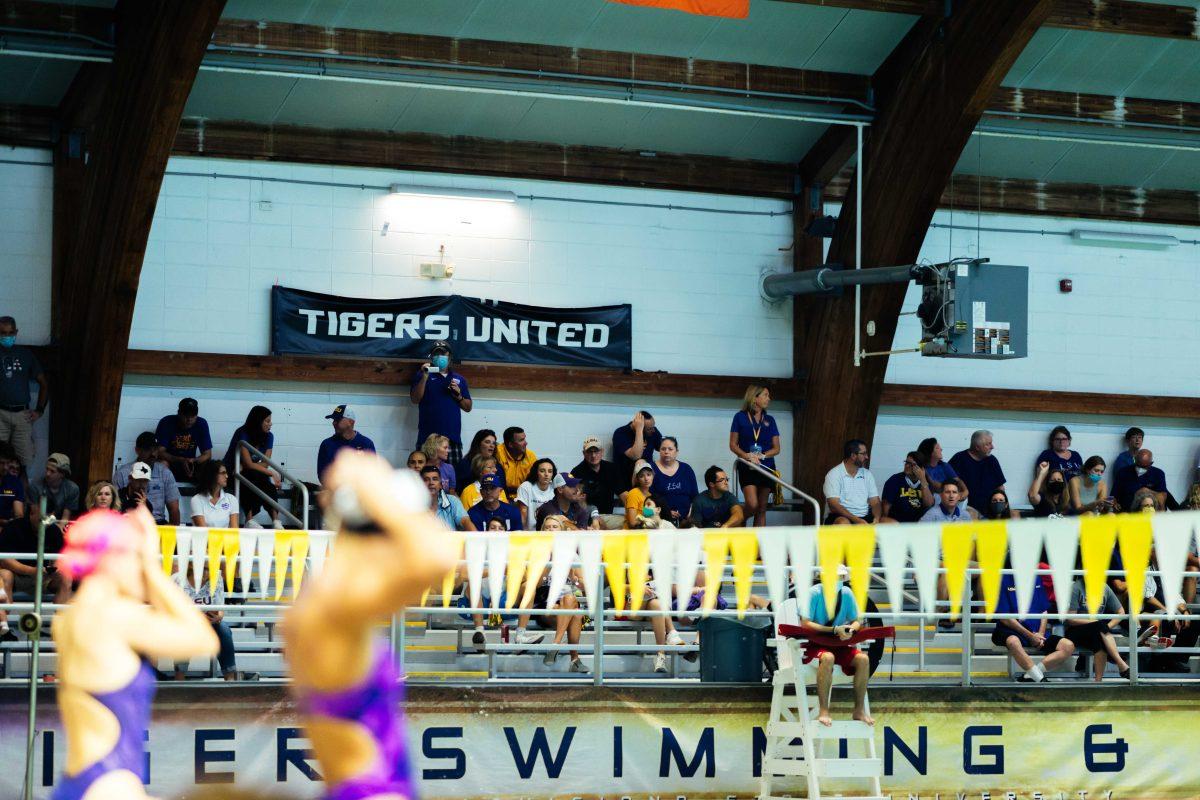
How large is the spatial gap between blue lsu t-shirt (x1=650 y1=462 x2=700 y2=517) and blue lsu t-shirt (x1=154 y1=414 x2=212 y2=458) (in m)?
3.79

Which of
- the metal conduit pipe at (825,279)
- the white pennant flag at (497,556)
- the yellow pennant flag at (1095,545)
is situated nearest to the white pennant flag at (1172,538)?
the yellow pennant flag at (1095,545)

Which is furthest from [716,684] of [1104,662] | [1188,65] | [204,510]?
[1188,65]

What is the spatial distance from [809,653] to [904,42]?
235 inches

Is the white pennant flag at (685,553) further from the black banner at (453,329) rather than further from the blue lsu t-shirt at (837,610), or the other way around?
the black banner at (453,329)

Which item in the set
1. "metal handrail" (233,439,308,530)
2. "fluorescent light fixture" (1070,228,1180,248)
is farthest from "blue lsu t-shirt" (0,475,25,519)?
"fluorescent light fixture" (1070,228,1180,248)

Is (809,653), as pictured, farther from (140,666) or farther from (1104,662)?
(140,666)

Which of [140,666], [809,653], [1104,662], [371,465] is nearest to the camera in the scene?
[371,465]

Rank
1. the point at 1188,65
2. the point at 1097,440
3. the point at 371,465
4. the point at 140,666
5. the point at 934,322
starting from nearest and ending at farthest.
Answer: the point at 371,465
the point at 140,666
the point at 934,322
the point at 1188,65
the point at 1097,440

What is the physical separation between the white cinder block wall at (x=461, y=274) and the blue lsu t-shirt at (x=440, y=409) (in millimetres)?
567

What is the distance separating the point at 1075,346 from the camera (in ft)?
53.8

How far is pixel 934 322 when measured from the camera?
13516mm

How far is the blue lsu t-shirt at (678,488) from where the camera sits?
44.9ft

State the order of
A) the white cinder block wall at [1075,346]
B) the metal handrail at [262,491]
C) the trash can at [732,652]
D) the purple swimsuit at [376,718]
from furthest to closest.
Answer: the white cinder block wall at [1075,346] → the metal handrail at [262,491] → the trash can at [732,652] → the purple swimsuit at [376,718]

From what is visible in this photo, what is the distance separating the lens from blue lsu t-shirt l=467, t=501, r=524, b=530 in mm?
12156
